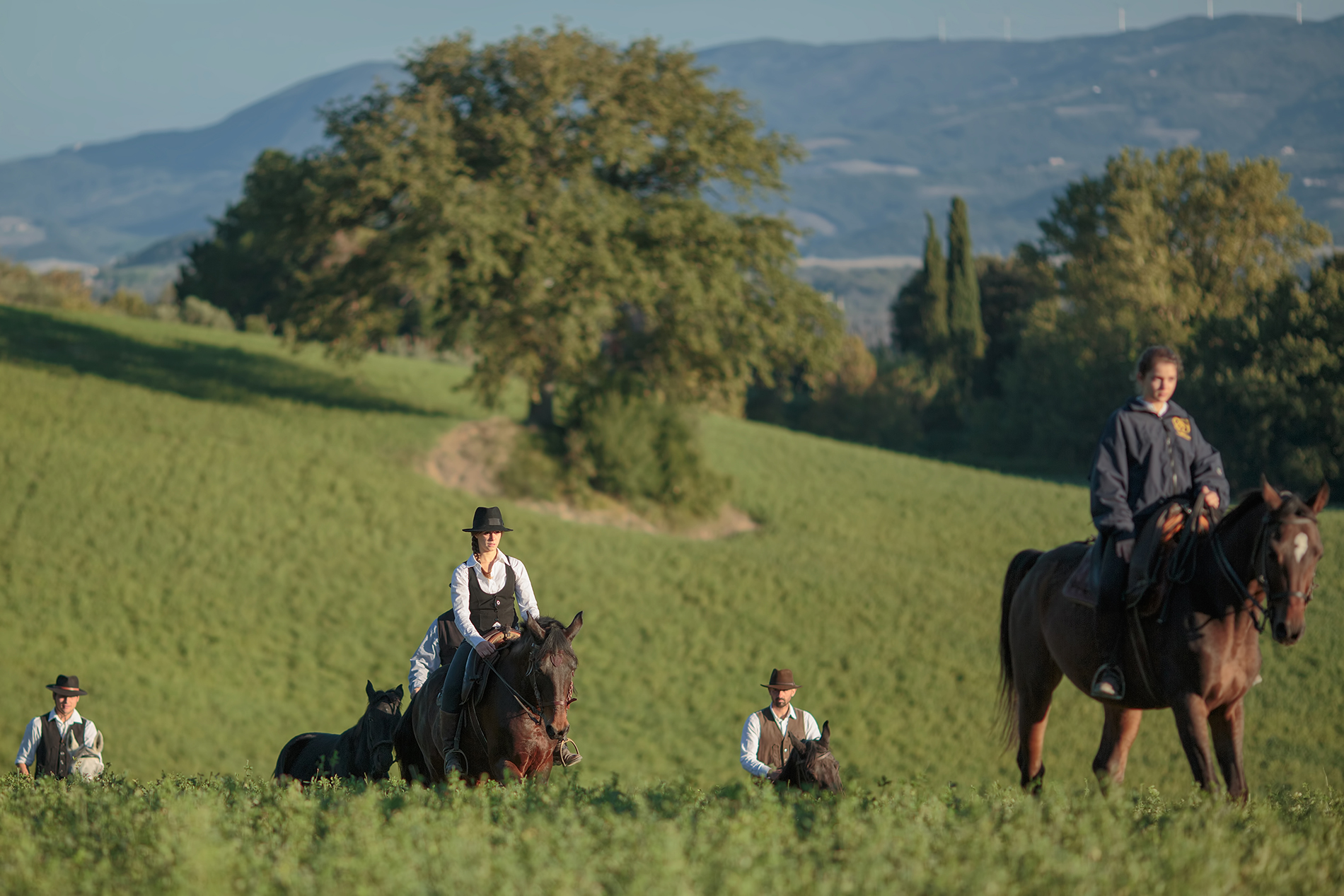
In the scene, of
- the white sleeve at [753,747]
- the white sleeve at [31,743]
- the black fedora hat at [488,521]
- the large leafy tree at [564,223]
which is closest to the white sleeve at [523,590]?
the black fedora hat at [488,521]

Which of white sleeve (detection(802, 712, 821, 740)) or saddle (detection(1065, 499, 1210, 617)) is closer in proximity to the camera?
saddle (detection(1065, 499, 1210, 617))

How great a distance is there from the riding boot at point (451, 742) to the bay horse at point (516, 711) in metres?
0.02

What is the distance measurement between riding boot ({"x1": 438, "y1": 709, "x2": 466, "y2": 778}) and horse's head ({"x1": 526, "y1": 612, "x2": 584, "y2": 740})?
1.01 m

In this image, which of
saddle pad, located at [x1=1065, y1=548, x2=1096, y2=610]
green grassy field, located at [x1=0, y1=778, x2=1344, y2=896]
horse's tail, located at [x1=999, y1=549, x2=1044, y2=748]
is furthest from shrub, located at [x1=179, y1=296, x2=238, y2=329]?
saddle pad, located at [x1=1065, y1=548, x2=1096, y2=610]

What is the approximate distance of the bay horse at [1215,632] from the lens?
23.6 ft

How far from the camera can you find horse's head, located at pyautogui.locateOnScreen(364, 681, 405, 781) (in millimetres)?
9320

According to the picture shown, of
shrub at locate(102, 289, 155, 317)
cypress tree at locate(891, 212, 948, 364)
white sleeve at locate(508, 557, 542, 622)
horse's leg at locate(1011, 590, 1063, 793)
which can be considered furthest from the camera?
cypress tree at locate(891, 212, 948, 364)

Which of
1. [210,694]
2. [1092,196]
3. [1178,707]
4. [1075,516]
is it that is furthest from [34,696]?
[1092,196]

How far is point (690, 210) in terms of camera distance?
107 ft

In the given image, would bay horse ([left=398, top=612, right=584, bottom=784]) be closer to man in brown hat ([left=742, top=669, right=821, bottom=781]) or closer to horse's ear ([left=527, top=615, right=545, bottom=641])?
horse's ear ([left=527, top=615, right=545, bottom=641])

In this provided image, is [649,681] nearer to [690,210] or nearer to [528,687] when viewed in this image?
[690,210]

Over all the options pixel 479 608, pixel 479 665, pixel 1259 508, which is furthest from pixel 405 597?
pixel 1259 508

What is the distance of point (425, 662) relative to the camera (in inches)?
379

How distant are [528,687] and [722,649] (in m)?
19.4
